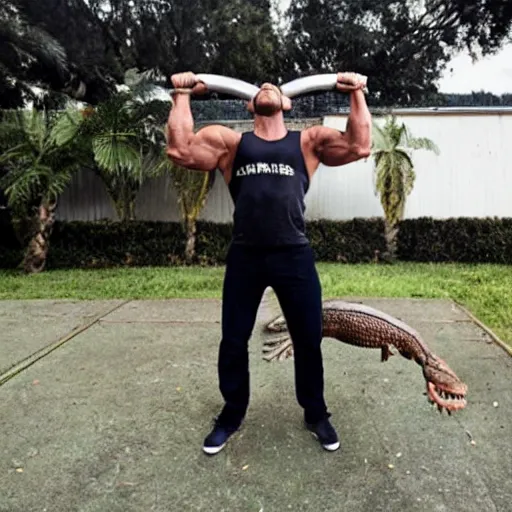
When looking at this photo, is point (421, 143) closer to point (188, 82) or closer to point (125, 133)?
point (125, 133)

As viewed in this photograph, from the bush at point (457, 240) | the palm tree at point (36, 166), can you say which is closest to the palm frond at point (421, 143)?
the bush at point (457, 240)

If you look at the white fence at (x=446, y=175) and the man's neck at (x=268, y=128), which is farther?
the white fence at (x=446, y=175)

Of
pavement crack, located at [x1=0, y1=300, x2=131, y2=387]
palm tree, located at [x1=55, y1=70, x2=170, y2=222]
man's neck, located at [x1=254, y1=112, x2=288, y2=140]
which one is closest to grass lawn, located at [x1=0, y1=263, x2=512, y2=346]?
pavement crack, located at [x1=0, y1=300, x2=131, y2=387]

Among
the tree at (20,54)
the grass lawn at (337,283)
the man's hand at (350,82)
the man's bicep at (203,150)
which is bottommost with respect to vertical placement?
the grass lawn at (337,283)

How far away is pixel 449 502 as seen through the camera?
2047mm

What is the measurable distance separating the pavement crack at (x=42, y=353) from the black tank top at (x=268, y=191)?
205 cm

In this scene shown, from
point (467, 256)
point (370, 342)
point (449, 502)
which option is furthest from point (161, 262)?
point (449, 502)

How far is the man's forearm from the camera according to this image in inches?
88.3

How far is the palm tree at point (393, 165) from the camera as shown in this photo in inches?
300

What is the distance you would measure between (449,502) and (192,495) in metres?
0.96

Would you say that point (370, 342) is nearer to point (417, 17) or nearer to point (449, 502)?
point (449, 502)

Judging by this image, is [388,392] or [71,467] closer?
[71,467]

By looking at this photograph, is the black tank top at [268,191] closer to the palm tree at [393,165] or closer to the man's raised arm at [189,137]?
the man's raised arm at [189,137]

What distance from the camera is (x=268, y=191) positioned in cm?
223
